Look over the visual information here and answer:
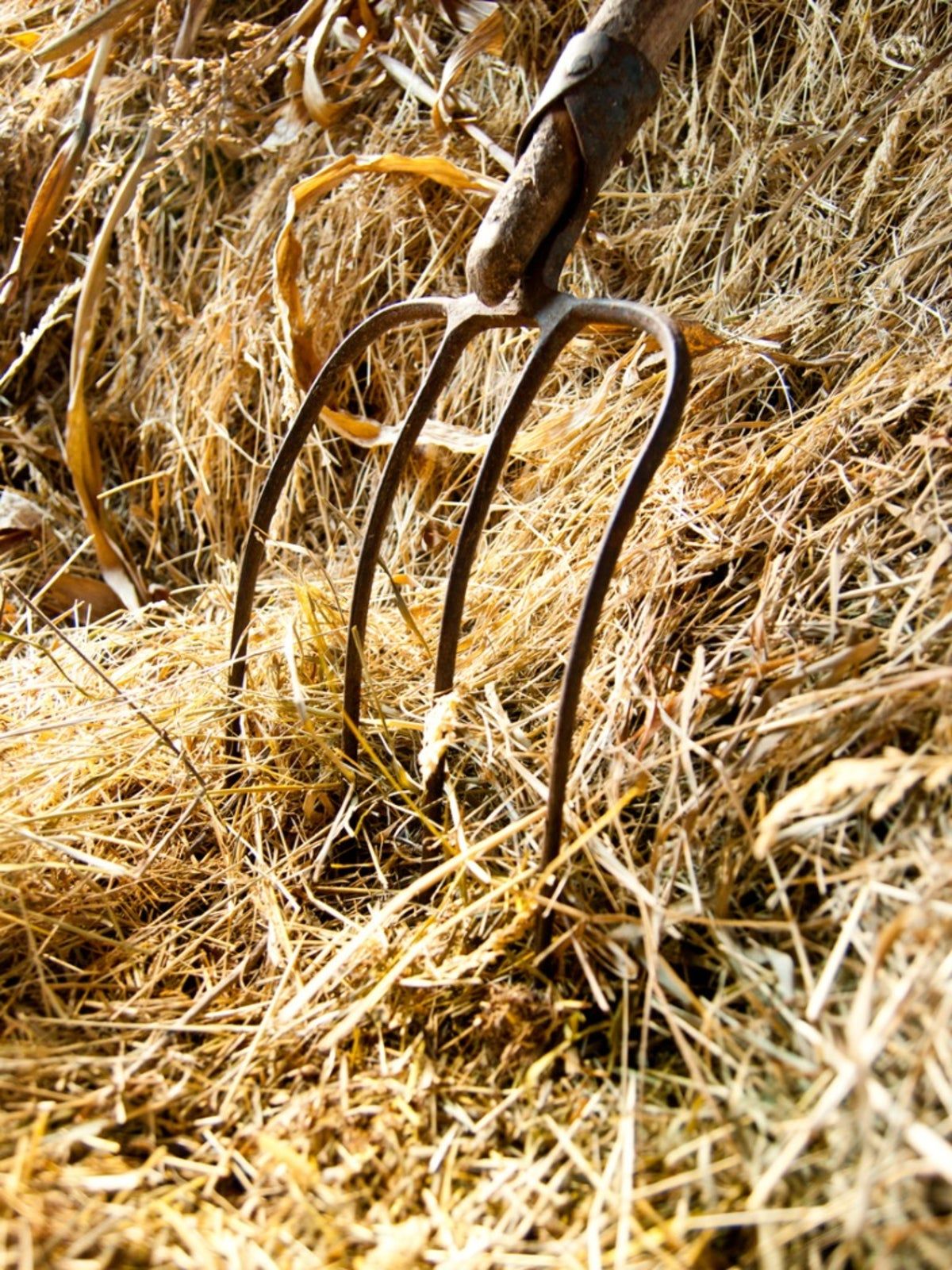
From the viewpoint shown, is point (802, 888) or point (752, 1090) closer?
point (752, 1090)

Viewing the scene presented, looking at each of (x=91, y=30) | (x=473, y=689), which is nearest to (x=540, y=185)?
(x=473, y=689)

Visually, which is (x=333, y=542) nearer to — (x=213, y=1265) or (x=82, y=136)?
(x=82, y=136)

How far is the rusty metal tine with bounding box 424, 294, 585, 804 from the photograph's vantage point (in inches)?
43.3

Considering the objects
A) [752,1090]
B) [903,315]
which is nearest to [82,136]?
[903,315]

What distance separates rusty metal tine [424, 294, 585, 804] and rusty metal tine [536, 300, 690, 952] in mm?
166

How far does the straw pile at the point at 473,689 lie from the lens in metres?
0.78

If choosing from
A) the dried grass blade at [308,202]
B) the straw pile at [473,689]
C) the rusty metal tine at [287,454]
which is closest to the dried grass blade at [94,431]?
the straw pile at [473,689]

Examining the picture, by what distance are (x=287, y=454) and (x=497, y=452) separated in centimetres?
30

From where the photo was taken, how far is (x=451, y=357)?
1186 millimetres

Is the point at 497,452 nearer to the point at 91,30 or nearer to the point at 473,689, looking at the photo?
the point at 473,689

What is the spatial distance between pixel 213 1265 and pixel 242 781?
58 cm

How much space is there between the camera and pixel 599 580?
35.8 inches

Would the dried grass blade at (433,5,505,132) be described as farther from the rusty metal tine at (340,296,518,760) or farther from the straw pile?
the rusty metal tine at (340,296,518,760)

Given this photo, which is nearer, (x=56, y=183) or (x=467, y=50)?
(x=467, y=50)
